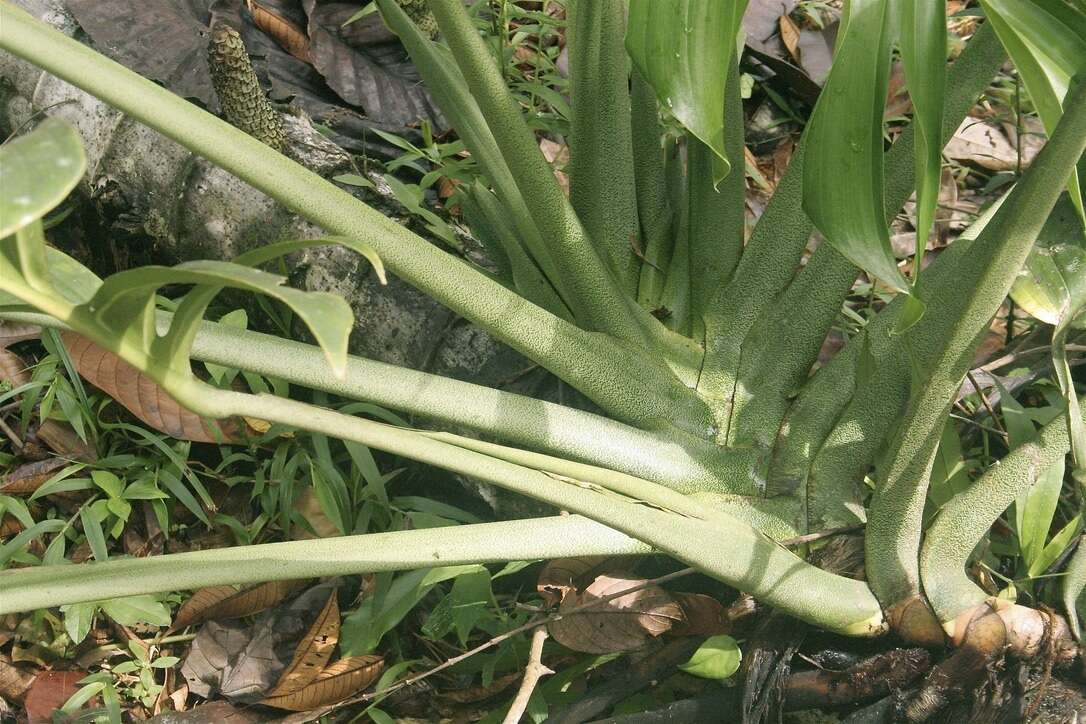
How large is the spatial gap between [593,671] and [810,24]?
1297 millimetres

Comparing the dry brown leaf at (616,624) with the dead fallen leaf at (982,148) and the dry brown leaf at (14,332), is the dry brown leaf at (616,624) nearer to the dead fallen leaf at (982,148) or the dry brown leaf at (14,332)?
the dry brown leaf at (14,332)

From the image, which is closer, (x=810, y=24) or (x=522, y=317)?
(x=522, y=317)

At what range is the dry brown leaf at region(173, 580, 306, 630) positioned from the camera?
3.63ft

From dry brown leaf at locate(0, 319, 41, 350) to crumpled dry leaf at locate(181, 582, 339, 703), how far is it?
0.48 metres

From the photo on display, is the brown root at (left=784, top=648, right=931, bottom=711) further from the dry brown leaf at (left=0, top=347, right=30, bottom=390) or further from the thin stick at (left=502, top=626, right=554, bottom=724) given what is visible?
the dry brown leaf at (left=0, top=347, right=30, bottom=390)

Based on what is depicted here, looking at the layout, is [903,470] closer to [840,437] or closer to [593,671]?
[840,437]

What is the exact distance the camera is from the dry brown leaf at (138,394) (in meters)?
1.13

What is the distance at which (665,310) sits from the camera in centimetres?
103

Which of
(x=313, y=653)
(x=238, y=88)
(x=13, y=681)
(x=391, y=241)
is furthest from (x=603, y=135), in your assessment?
(x=13, y=681)

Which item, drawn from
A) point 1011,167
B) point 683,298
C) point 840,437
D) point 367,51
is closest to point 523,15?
point 367,51

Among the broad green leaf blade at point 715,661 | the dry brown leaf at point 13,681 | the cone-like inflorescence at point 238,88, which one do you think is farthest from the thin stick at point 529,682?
the cone-like inflorescence at point 238,88

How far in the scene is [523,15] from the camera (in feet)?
5.05

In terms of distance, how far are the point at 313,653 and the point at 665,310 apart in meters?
0.54

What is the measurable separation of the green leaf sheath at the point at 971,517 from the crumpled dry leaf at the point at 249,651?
2.19ft
